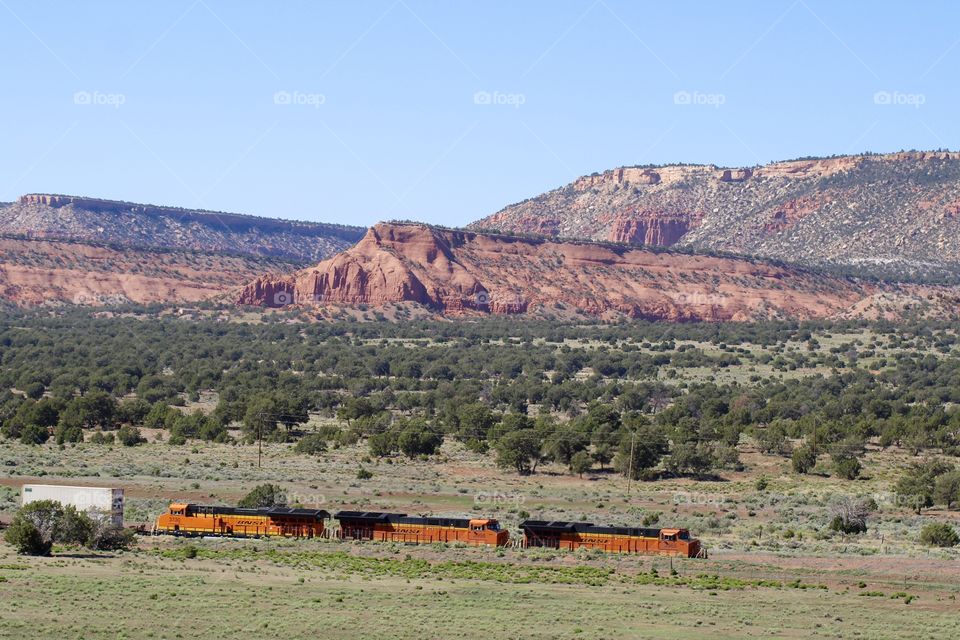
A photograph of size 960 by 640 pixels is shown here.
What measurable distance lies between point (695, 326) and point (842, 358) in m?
36.5

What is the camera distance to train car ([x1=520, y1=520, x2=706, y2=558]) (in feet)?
158

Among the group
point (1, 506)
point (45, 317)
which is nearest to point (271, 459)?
point (1, 506)

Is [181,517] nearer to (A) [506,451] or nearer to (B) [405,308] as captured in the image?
(A) [506,451]

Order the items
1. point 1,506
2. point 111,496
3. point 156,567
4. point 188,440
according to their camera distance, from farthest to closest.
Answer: point 188,440
point 1,506
point 111,496
point 156,567

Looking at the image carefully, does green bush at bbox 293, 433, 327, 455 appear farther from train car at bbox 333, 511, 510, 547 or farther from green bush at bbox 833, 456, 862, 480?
train car at bbox 333, 511, 510, 547

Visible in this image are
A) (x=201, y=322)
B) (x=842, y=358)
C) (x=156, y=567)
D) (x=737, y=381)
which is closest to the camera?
(x=156, y=567)

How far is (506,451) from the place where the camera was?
74.8 metres

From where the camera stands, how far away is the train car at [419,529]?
49.8 m

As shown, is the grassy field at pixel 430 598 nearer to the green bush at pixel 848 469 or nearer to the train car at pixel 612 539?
the train car at pixel 612 539
